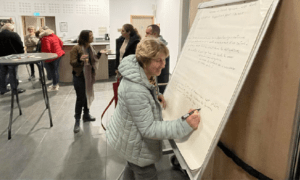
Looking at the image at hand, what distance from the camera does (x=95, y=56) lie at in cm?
284

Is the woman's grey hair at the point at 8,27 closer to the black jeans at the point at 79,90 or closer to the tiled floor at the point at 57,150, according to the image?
the tiled floor at the point at 57,150

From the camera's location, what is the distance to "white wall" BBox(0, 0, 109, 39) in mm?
8328

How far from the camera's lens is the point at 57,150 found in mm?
2465

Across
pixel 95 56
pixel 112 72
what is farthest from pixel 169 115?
pixel 112 72

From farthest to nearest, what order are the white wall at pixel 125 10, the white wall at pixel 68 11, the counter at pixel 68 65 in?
the white wall at pixel 125 10
the white wall at pixel 68 11
the counter at pixel 68 65

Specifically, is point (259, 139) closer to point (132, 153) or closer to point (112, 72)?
point (132, 153)

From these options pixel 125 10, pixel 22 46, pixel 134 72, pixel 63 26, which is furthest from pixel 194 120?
pixel 63 26

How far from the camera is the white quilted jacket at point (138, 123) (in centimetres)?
102

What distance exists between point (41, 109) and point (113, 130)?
301 centimetres

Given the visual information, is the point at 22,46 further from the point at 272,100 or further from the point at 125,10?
the point at 125,10

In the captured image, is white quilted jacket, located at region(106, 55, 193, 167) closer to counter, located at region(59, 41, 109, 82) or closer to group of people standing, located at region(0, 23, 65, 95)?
group of people standing, located at region(0, 23, 65, 95)

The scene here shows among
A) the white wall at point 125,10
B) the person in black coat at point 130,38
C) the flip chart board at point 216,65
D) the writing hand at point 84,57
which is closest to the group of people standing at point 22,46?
the writing hand at point 84,57

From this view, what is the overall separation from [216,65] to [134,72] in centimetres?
41

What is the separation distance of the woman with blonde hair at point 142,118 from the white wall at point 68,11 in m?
8.64
